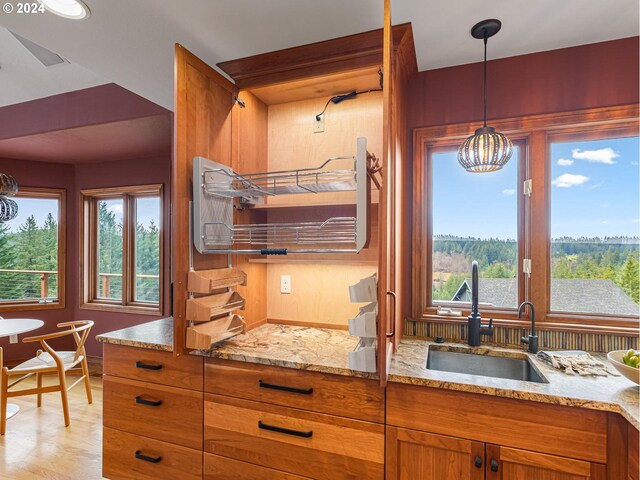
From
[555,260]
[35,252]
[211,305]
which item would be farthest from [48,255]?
[555,260]

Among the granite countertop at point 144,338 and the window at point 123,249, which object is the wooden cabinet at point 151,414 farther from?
the window at point 123,249

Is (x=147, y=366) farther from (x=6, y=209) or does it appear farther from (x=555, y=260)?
(x=6, y=209)

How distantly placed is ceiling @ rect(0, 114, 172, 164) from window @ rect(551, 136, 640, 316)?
2814 millimetres

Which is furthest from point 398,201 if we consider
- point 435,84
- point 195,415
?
point 195,415

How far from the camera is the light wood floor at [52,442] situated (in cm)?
211

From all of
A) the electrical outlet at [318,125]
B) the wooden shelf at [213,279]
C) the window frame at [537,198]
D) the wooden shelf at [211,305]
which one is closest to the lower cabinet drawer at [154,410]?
the wooden shelf at [211,305]

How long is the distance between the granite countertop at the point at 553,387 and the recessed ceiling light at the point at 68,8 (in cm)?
199

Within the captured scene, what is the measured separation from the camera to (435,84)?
1951 millimetres

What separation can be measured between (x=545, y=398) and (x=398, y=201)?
101 centimetres

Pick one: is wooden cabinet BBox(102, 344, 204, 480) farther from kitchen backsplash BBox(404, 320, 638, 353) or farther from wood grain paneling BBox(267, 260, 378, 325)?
kitchen backsplash BBox(404, 320, 638, 353)

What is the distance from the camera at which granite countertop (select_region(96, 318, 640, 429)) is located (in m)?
1.17

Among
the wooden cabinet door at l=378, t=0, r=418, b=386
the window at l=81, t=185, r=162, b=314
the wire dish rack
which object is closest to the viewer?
the wooden cabinet door at l=378, t=0, r=418, b=386

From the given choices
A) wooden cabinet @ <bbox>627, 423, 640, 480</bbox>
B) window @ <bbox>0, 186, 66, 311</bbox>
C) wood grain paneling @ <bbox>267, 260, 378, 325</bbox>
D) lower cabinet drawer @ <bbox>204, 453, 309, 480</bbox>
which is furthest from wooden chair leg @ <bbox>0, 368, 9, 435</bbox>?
wooden cabinet @ <bbox>627, 423, 640, 480</bbox>

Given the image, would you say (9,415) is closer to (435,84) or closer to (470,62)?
(435,84)
